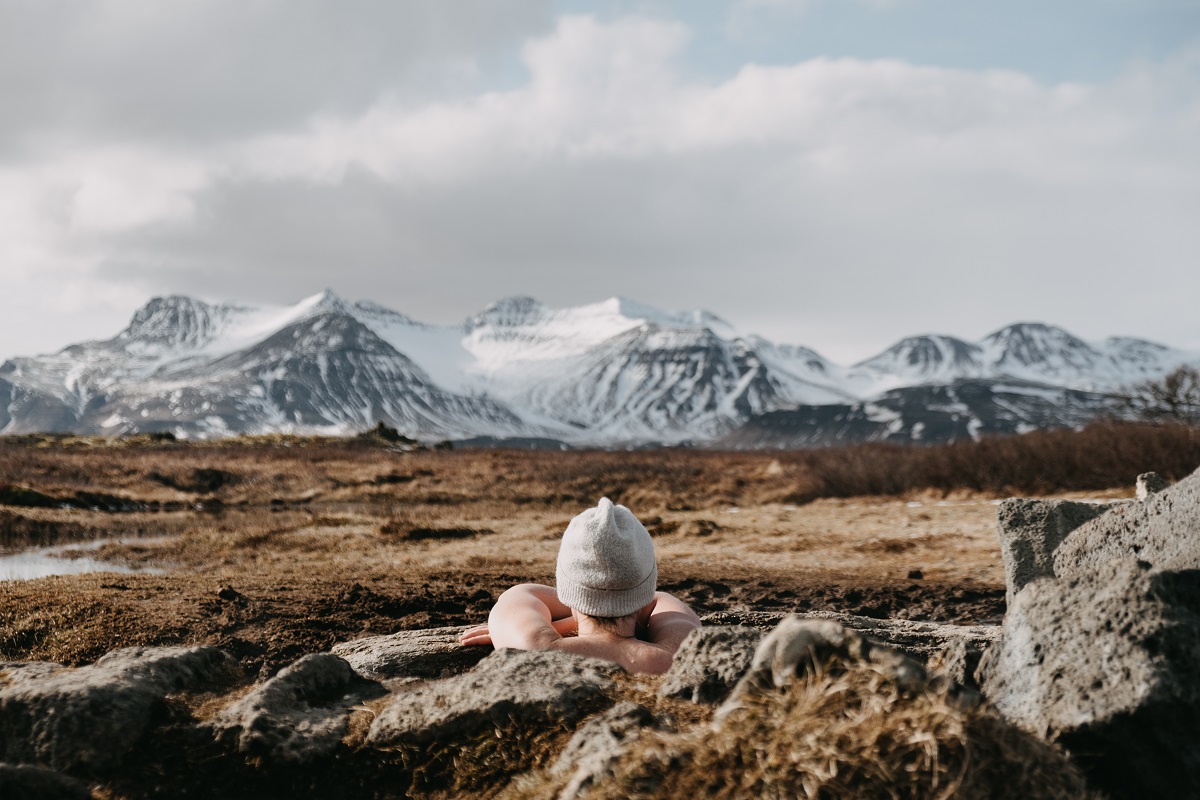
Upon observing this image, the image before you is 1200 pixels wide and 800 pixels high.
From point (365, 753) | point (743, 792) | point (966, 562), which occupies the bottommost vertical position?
point (966, 562)

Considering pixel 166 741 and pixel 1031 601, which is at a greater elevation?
pixel 1031 601

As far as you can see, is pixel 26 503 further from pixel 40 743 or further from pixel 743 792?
pixel 743 792

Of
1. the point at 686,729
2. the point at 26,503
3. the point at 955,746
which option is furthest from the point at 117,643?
the point at 26,503

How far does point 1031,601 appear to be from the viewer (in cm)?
373

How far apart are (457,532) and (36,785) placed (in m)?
17.4

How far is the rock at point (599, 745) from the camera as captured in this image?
321 cm

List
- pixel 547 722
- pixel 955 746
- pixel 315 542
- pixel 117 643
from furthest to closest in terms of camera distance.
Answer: pixel 315 542 → pixel 117 643 → pixel 547 722 → pixel 955 746

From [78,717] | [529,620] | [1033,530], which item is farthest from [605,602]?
[1033,530]

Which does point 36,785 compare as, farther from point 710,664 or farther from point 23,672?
point 710,664

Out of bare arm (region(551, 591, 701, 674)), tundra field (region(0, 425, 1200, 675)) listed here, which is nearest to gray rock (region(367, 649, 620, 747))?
bare arm (region(551, 591, 701, 674))

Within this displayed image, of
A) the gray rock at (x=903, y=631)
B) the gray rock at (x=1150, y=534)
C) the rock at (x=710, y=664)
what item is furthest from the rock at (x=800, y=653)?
the gray rock at (x=903, y=631)

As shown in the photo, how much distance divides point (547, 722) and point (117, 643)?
6.00 metres

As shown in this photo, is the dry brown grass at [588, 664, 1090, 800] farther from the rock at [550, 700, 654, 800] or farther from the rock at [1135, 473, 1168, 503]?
the rock at [1135, 473, 1168, 503]

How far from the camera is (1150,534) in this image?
206 inches
